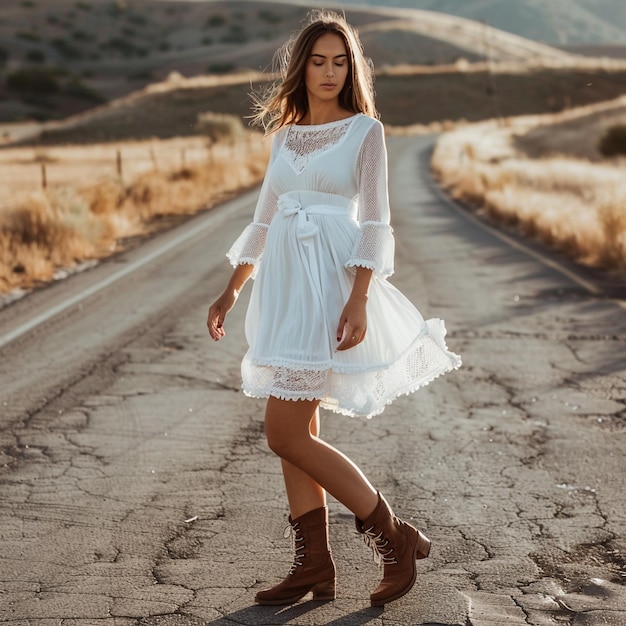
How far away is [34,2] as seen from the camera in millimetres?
129125

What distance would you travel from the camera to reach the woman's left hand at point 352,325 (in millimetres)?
3687

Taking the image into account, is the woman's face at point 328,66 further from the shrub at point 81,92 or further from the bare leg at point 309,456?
the shrub at point 81,92

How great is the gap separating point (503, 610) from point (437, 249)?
11991 millimetres

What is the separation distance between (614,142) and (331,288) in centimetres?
4874

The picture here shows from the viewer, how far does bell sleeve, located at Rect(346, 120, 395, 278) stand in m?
3.82

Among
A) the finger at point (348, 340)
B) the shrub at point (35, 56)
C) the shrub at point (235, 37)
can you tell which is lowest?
the finger at point (348, 340)

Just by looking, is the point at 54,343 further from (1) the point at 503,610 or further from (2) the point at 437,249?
(2) the point at 437,249

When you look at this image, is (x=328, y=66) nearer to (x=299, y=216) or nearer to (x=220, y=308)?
(x=299, y=216)

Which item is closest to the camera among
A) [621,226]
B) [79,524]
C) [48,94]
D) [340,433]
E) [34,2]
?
[79,524]

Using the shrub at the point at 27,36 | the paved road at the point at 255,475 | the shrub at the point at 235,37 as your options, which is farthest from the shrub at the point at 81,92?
the paved road at the point at 255,475

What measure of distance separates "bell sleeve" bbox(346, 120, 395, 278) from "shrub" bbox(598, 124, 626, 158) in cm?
4781

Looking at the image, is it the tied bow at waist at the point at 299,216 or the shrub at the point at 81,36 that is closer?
the tied bow at waist at the point at 299,216

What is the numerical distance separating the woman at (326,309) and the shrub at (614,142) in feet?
157

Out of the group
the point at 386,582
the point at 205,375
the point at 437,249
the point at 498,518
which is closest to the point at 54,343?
the point at 205,375
